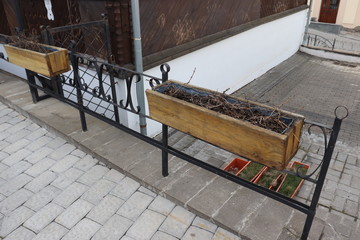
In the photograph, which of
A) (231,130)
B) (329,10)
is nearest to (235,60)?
(231,130)

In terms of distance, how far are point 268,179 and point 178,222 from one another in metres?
A: 1.92

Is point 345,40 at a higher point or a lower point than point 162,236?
lower

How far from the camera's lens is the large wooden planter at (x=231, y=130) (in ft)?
6.62

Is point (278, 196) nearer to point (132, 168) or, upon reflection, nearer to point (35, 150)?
point (132, 168)

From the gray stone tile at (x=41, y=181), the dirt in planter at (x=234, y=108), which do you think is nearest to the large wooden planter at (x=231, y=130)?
the dirt in planter at (x=234, y=108)

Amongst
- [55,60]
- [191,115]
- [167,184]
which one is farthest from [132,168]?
[55,60]

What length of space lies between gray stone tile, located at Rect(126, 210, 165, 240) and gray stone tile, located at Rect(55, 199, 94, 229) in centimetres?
52

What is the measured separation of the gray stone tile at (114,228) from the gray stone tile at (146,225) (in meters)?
0.06

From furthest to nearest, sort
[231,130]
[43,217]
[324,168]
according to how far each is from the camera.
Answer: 1. [43,217]
2. [231,130]
3. [324,168]

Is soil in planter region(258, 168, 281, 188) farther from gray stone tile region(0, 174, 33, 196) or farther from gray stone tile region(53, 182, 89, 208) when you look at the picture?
gray stone tile region(0, 174, 33, 196)

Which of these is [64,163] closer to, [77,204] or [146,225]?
[77,204]

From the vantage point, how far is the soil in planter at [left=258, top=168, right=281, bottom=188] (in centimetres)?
416

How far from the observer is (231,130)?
2207 millimetres

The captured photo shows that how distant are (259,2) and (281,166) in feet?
23.1
